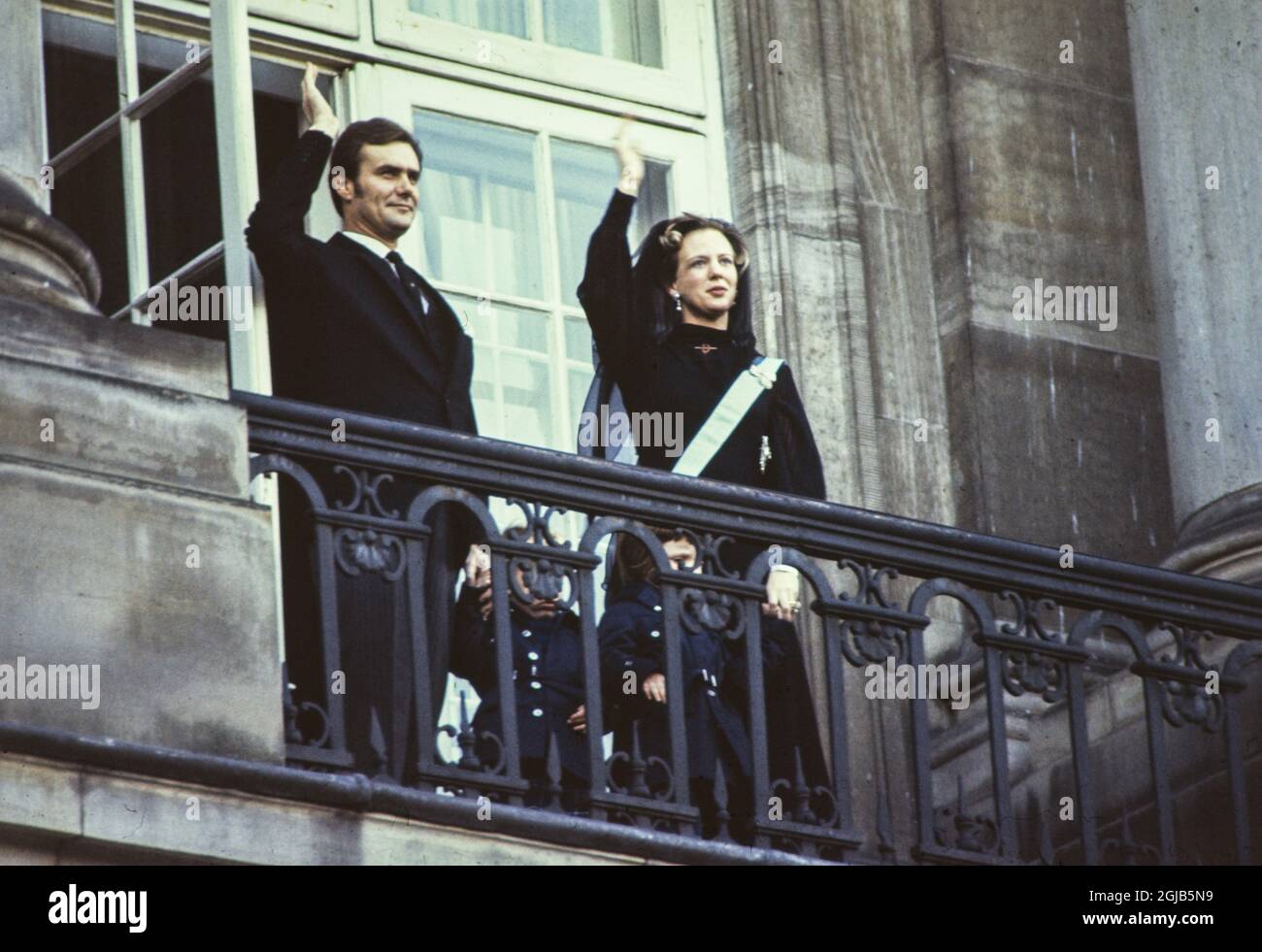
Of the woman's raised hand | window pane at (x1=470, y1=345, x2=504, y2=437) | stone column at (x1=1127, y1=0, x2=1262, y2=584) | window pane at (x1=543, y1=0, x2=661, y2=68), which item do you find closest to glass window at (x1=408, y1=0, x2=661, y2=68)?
window pane at (x1=543, y1=0, x2=661, y2=68)

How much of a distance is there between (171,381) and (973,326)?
377 centimetres

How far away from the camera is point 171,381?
8344mm

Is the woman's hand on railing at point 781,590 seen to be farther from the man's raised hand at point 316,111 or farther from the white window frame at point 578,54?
the white window frame at point 578,54

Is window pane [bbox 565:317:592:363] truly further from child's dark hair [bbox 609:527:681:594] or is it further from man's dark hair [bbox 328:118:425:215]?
child's dark hair [bbox 609:527:681:594]

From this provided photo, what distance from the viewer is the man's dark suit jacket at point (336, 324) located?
902 cm

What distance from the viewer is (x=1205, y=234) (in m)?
11.1

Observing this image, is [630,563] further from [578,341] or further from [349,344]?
[578,341]

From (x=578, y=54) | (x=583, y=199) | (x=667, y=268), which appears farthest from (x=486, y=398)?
(x=667, y=268)

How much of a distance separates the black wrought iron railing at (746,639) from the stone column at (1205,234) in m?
0.87

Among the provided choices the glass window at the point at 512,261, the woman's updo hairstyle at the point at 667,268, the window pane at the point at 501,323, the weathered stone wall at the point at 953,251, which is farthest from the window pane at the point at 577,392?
the woman's updo hairstyle at the point at 667,268

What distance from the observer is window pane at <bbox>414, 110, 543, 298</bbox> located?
11016mm

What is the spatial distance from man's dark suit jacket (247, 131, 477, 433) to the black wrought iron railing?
33 cm
